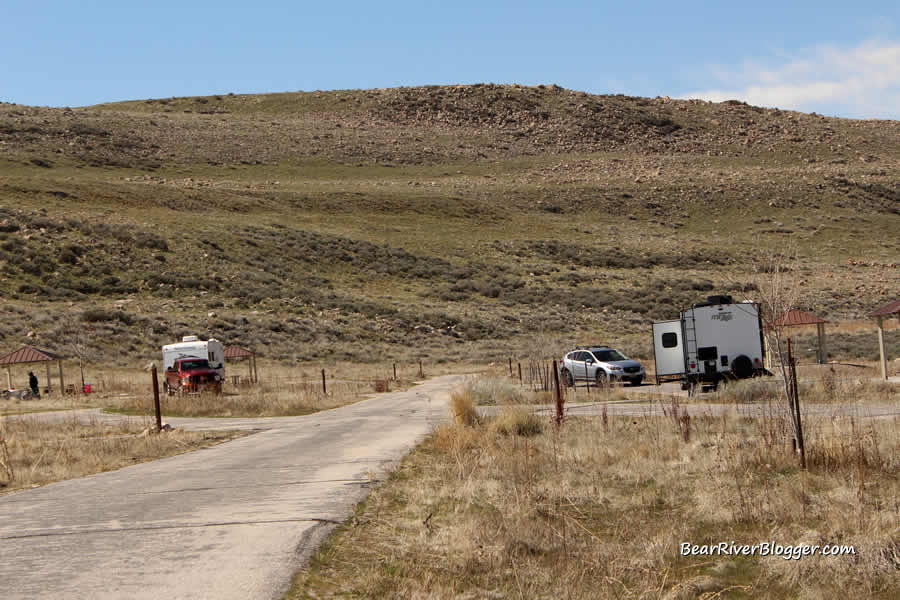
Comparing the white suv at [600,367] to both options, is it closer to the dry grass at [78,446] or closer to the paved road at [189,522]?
the dry grass at [78,446]

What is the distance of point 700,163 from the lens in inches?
4173

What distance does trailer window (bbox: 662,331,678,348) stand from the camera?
29.0 meters

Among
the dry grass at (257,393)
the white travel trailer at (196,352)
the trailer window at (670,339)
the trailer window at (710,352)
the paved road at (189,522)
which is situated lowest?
the dry grass at (257,393)

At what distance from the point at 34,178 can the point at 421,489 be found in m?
74.1

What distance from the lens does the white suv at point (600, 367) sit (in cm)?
3123

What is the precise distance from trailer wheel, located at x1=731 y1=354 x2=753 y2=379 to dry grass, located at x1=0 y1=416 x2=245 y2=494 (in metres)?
14.3

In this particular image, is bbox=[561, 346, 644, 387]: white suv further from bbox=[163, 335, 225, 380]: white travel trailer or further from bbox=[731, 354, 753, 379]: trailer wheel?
bbox=[163, 335, 225, 380]: white travel trailer

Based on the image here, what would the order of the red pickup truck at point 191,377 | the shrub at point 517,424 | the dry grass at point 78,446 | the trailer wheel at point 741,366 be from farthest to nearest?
the red pickup truck at point 191,377
the trailer wheel at point 741,366
the shrub at point 517,424
the dry grass at point 78,446

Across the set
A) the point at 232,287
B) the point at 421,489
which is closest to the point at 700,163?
the point at 232,287

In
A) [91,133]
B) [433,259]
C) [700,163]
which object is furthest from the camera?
[700,163]

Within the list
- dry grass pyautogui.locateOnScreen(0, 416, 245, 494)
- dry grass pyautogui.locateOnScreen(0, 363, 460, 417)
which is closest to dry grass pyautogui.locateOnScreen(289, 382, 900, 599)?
dry grass pyautogui.locateOnScreen(0, 416, 245, 494)

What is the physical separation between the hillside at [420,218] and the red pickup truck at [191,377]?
10594 mm

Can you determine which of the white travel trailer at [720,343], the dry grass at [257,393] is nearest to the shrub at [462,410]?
the dry grass at [257,393]

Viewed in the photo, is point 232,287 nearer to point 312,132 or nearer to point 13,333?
point 13,333
